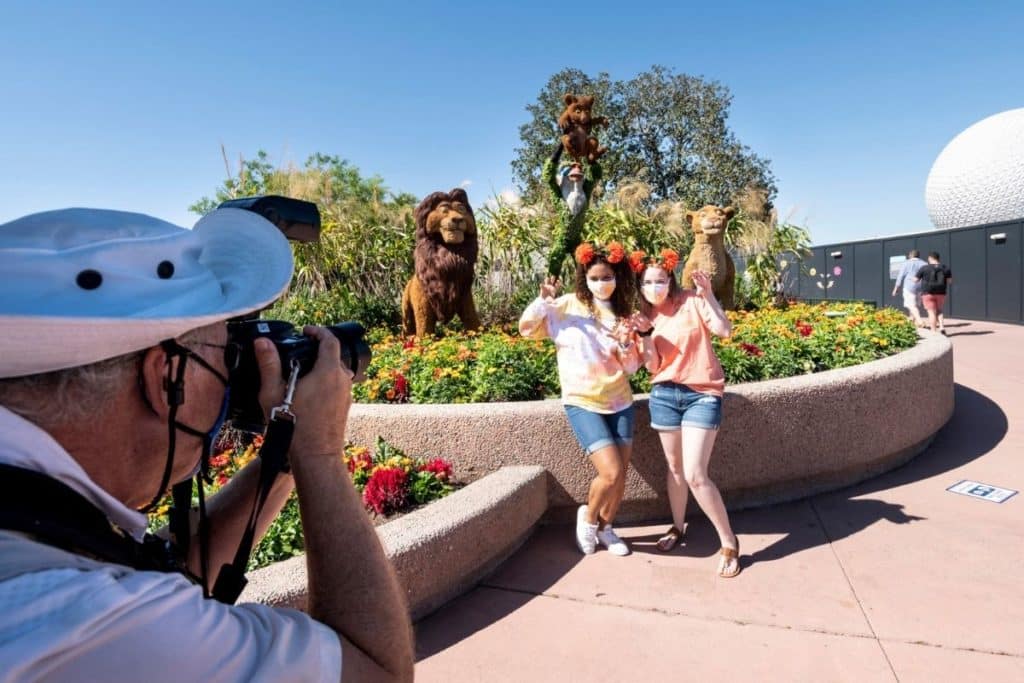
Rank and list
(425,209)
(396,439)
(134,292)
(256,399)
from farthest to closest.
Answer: (425,209) < (396,439) < (256,399) < (134,292)

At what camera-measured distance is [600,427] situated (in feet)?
11.7

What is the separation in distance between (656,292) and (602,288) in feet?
1.00

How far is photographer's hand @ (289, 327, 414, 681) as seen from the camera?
924 millimetres

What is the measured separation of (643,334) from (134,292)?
319 cm

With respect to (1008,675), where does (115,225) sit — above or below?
above

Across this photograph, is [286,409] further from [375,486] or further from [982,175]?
[982,175]

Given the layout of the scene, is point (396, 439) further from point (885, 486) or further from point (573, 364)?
point (885, 486)

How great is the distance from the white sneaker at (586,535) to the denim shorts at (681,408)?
0.65m

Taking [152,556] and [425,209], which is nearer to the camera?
[152,556]

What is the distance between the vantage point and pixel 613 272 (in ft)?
12.7

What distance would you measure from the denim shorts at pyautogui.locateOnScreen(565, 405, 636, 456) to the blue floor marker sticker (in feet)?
8.07

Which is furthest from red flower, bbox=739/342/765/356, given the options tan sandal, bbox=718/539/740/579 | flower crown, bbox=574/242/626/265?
tan sandal, bbox=718/539/740/579

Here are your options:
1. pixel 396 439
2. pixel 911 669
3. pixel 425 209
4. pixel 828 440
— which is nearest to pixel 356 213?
pixel 425 209

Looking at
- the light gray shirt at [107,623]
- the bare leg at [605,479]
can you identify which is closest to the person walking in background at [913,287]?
the bare leg at [605,479]
